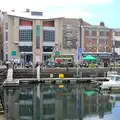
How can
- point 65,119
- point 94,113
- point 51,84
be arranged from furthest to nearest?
point 51,84, point 94,113, point 65,119

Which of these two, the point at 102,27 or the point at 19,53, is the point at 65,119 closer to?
the point at 19,53

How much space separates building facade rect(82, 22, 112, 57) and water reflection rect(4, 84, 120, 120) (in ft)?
136

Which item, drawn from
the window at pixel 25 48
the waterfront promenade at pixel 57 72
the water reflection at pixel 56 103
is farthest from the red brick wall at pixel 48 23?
the water reflection at pixel 56 103

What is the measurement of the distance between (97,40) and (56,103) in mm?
56072

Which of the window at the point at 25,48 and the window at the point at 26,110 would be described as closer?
the window at the point at 26,110

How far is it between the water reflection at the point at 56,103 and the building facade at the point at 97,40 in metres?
41.5

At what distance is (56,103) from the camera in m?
36.7

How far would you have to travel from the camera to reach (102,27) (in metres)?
91.2

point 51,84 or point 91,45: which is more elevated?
point 91,45

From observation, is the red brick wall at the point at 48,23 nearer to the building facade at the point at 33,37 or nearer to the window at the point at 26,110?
the building facade at the point at 33,37

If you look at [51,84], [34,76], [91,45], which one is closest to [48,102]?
[51,84]

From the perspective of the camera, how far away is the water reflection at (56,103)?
29628 mm

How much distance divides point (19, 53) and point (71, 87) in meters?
33.1

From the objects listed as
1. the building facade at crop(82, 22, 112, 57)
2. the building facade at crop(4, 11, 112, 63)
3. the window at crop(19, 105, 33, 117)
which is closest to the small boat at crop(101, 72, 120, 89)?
the window at crop(19, 105, 33, 117)
